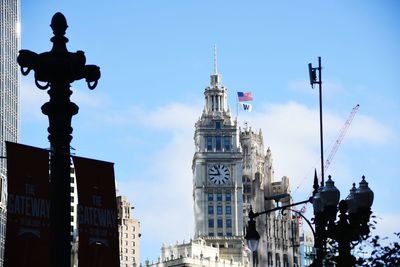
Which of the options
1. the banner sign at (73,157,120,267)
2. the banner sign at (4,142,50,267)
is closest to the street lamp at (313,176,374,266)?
the banner sign at (73,157,120,267)

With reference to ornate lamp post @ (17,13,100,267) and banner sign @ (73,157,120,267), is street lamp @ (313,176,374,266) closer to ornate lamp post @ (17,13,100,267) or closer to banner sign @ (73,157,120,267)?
banner sign @ (73,157,120,267)

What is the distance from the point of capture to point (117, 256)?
35.5 meters

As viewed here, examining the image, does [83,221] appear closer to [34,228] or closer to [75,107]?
[34,228]

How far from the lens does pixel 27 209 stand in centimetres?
3303

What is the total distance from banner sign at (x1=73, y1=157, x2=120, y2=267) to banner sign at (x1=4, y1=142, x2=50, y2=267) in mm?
1130

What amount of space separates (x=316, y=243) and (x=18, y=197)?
1338 cm

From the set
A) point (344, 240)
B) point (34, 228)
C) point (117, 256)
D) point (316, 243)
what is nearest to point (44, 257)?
point (34, 228)

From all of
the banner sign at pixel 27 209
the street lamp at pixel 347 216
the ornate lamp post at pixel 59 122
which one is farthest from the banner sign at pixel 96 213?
the street lamp at pixel 347 216

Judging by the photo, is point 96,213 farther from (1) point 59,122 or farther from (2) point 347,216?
(2) point 347,216

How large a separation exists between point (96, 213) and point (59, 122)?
4.19m

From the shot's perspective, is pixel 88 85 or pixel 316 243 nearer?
pixel 88 85

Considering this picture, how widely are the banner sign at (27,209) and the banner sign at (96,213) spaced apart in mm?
1130

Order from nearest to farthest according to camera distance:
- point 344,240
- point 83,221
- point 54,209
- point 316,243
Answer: point 54,209 < point 83,221 < point 344,240 < point 316,243

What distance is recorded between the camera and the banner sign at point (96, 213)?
34.1 m
